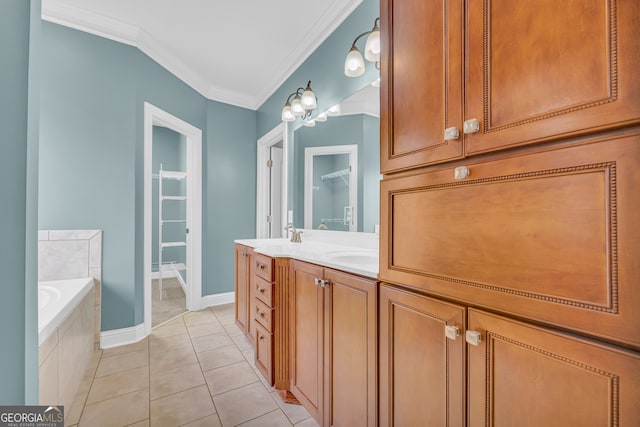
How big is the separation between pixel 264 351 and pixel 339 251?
83cm

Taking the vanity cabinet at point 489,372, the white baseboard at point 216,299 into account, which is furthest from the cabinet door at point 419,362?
the white baseboard at point 216,299

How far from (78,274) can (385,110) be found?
2.71 metres

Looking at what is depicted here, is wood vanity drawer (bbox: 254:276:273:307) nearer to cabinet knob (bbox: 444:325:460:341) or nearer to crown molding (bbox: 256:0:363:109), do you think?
cabinet knob (bbox: 444:325:460:341)

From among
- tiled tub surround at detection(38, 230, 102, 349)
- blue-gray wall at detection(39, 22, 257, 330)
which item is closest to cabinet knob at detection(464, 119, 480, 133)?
blue-gray wall at detection(39, 22, 257, 330)

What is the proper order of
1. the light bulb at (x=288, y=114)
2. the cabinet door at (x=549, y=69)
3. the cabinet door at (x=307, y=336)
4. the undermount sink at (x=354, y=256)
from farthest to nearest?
the light bulb at (x=288, y=114), the undermount sink at (x=354, y=256), the cabinet door at (x=307, y=336), the cabinet door at (x=549, y=69)

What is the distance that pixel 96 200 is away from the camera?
2312 millimetres

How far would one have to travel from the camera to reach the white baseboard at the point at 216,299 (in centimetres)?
336

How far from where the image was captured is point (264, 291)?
5.91 feet

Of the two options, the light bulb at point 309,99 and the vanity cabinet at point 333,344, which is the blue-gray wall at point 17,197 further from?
the light bulb at point 309,99

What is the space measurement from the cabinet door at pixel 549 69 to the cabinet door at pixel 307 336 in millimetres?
938

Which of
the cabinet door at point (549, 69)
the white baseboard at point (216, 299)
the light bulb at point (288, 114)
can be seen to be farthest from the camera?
the white baseboard at point (216, 299)

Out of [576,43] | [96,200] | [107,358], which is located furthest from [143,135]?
[576,43]

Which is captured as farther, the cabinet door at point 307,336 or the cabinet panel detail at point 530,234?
the cabinet door at point 307,336

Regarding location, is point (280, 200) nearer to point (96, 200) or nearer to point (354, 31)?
point (96, 200)
